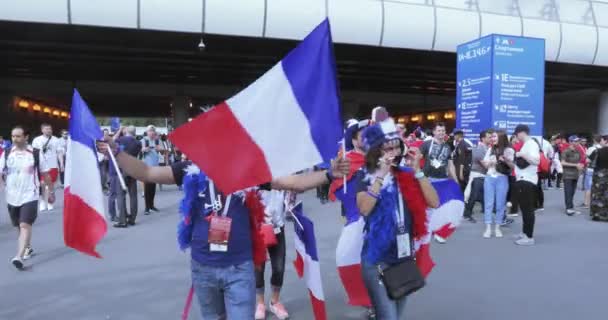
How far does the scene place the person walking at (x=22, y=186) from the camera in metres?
6.33

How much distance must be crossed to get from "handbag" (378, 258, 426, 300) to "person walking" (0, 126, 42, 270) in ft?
16.7

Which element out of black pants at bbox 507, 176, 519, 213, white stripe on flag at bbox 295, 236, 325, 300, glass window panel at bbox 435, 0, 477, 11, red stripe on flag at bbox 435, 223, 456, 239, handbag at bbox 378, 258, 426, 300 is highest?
glass window panel at bbox 435, 0, 477, 11

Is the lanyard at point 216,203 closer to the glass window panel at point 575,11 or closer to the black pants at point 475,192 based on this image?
the black pants at point 475,192

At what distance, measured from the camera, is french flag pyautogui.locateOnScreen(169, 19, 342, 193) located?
9.04 ft

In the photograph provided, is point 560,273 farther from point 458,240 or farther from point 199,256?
point 199,256

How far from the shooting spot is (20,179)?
6410 millimetres

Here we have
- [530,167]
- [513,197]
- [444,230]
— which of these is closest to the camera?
[444,230]

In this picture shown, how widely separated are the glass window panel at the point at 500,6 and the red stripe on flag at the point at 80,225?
19.9m

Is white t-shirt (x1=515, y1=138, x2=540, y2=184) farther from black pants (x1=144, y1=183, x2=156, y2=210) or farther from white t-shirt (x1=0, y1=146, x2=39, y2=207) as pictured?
black pants (x1=144, y1=183, x2=156, y2=210)

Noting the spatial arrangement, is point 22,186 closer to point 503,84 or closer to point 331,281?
point 331,281

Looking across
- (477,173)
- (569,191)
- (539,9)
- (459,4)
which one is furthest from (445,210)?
(539,9)

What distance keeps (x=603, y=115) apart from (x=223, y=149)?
31.5m

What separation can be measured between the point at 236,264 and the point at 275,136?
0.77m

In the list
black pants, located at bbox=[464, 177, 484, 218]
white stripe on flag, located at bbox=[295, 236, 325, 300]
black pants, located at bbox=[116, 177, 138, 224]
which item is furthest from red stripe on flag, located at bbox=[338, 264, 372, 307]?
black pants, located at bbox=[464, 177, 484, 218]
